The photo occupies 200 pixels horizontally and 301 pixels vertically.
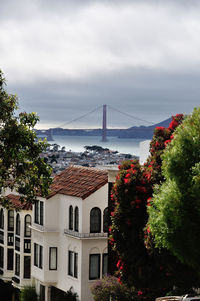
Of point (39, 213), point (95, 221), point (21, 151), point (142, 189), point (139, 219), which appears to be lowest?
point (95, 221)

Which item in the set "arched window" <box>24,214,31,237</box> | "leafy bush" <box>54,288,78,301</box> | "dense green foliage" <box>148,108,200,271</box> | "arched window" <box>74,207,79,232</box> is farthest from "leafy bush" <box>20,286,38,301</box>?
"dense green foliage" <box>148,108,200,271</box>

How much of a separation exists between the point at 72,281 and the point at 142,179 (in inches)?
512

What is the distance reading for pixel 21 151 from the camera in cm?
2917

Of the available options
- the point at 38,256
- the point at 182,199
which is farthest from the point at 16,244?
the point at 182,199

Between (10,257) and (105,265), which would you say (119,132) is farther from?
(105,265)

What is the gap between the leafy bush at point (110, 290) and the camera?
1352 inches

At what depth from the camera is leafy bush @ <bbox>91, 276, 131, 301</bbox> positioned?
3434cm

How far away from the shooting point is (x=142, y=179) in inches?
1144

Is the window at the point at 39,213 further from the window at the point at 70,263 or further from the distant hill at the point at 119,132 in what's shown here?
the distant hill at the point at 119,132

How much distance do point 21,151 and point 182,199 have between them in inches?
372

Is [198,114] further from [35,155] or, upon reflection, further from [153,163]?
[35,155]

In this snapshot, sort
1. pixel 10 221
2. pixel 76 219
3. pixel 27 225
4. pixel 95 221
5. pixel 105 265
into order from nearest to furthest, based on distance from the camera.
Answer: pixel 95 221
pixel 76 219
pixel 105 265
pixel 27 225
pixel 10 221

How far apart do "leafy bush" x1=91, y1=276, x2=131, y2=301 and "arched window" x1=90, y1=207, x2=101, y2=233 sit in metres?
3.85

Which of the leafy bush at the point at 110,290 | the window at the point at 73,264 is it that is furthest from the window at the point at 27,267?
the leafy bush at the point at 110,290
